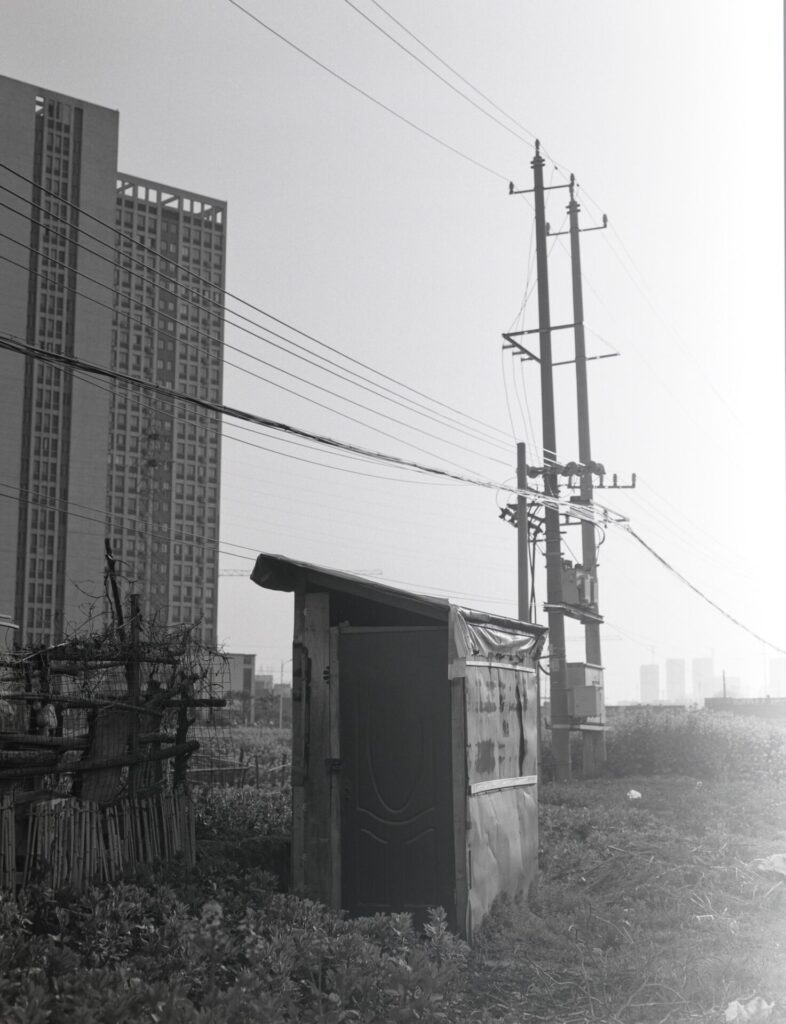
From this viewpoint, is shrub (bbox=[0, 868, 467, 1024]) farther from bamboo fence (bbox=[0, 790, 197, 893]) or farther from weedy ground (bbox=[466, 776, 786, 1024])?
weedy ground (bbox=[466, 776, 786, 1024])

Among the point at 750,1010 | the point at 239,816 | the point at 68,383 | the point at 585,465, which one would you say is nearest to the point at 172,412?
the point at 68,383

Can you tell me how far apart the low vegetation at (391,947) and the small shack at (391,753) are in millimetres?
650

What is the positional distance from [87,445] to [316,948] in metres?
115

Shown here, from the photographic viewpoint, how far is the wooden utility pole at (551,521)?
23984 millimetres

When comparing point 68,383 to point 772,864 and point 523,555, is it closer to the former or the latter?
point 523,555

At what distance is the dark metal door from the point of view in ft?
33.3

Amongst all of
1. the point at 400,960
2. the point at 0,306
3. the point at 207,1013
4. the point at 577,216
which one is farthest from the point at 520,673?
the point at 0,306

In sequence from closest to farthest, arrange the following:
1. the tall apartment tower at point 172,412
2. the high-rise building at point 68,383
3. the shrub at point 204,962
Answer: the shrub at point 204,962 < the high-rise building at point 68,383 < the tall apartment tower at point 172,412

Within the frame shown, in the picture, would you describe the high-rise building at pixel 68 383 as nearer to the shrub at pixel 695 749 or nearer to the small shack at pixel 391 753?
the shrub at pixel 695 749

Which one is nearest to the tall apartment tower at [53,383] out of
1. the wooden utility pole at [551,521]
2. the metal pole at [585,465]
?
the metal pole at [585,465]

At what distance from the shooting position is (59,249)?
127 meters

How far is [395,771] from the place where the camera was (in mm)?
10359

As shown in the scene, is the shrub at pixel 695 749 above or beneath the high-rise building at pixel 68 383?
beneath

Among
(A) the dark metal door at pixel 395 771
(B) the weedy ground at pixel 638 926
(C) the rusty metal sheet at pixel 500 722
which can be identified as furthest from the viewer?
(C) the rusty metal sheet at pixel 500 722
